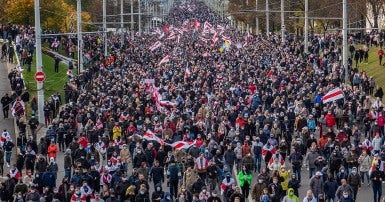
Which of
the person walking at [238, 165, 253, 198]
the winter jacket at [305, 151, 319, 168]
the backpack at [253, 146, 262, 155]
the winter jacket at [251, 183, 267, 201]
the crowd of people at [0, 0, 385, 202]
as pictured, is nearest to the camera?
the winter jacket at [251, 183, 267, 201]

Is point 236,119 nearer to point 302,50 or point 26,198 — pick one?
point 26,198

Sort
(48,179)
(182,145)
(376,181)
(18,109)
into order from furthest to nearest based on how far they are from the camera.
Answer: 1. (18,109)
2. (182,145)
3. (48,179)
4. (376,181)

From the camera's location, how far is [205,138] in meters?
30.5

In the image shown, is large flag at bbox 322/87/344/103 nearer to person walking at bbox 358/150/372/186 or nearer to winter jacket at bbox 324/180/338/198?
person walking at bbox 358/150/372/186

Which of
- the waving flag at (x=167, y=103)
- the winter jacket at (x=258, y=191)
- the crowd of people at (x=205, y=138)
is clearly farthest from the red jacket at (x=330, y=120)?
the winter jacket at (x=258, y=191)

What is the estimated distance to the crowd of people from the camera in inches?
921

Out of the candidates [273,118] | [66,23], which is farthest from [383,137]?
[66,23]

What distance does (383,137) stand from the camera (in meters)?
31.3

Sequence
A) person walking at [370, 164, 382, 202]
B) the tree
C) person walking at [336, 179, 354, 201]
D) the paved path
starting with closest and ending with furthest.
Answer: person walking at [336, 179, 354, 201] → person walking at [370, 164, 382, 202] → the paved path → the tree

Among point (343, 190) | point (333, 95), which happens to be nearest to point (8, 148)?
point (333, 95)

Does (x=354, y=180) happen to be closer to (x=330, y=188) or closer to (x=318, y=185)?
(x=330, y=188)

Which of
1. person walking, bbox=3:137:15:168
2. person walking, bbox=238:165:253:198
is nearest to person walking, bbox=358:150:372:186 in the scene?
person walking, bbox=238:165:253:198

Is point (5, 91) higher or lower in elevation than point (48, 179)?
higher

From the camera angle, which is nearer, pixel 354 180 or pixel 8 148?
pixel 354 180
